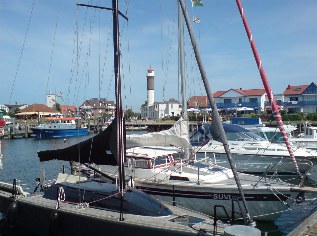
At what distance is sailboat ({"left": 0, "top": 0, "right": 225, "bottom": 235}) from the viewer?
10.1m

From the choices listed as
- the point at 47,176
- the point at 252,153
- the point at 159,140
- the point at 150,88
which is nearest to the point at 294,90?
the point at 150,88

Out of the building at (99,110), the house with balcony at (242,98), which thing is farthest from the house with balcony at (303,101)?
the building at (99,110)

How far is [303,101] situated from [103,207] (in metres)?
91.4

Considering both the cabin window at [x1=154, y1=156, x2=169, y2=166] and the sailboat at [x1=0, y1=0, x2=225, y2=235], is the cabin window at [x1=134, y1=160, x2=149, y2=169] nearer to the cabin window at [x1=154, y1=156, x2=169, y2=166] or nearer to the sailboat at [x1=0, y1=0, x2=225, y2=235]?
the cabin window at [x1=154, y1=156, x2=169, y2=166]

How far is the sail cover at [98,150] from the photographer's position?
1151cm

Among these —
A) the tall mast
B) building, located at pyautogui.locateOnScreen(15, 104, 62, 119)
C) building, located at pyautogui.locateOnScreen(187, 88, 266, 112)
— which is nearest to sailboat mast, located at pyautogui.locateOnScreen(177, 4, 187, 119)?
the tall mast

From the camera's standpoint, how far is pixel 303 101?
94125 mm

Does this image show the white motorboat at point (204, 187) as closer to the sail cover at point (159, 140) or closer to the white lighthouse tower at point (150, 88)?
the sail cover at point (159, 140)

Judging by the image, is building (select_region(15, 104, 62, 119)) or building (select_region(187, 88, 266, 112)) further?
building (select_region(15, 104, 62, 119))

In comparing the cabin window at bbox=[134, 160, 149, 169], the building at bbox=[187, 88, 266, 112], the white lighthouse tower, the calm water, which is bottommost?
the calm water

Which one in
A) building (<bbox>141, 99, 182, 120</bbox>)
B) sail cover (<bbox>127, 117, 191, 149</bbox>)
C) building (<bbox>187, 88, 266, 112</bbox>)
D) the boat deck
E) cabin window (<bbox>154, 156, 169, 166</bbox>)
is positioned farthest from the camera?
building (<bbox>141, 99, 182, 120</bbox>)

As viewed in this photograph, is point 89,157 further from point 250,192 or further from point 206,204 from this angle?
point 250,192

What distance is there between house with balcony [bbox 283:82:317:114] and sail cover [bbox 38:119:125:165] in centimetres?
8776

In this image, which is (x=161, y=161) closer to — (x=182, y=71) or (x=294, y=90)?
(x=182, y=71)
